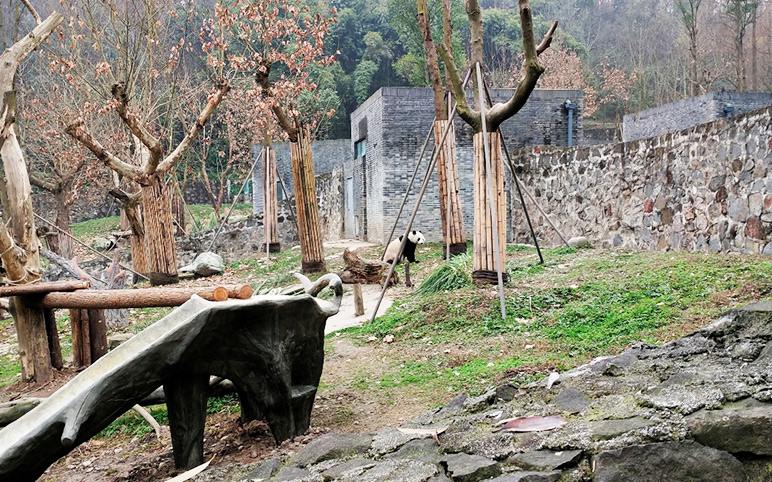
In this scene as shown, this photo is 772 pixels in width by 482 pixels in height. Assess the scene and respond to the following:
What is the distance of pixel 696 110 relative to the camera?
2042cm

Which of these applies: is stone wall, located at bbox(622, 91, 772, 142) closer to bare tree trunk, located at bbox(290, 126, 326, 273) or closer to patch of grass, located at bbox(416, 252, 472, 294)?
bare tree trunk, located at bbox(290, 126, 326, 273)

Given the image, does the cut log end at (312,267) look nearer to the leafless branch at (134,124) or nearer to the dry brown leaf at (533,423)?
the leafless branch at (134,124)

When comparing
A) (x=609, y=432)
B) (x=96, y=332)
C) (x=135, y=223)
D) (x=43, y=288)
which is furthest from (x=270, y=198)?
(x=609, y=432)

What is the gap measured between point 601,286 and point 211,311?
5.06 m

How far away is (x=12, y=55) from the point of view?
786 cm

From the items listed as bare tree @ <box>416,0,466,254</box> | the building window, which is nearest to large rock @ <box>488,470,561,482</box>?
bare tree @ <box>416,0,466,254</box>

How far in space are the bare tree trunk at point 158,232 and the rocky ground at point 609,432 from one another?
1011 centimetres

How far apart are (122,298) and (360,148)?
15.1 metres

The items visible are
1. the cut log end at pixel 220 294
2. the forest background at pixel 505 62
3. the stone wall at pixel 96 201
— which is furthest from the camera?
the stone wall at pixel 96 201

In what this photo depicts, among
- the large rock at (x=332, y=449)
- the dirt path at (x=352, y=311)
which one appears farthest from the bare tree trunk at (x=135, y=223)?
the large rock at (x=332, y=449)

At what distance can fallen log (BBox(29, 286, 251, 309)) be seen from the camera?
16.1ft

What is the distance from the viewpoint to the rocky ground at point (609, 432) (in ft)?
7.41

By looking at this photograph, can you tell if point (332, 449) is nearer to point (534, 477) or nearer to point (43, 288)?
point (534, 477)

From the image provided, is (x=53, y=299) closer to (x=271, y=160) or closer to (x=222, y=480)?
(x=222, y=480)
